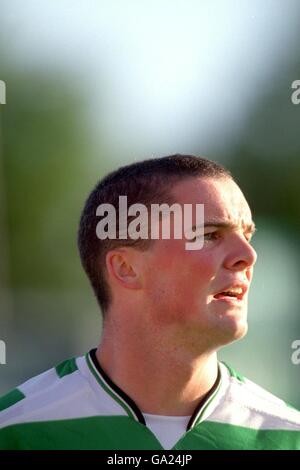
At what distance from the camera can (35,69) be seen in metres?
6.20

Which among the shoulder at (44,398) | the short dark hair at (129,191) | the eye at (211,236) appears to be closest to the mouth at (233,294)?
the eye at (211,236)

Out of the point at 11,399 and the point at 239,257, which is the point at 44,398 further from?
the point at 239,257

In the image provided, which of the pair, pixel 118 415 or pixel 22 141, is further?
pixel 22 141

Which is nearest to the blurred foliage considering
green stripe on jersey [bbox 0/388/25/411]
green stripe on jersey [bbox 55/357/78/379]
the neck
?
green stripe on jersey [bbox 55/357/78/379]

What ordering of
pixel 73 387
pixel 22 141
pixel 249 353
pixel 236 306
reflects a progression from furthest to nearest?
pixel 22 141 → pixel 249 353 → pixel 73 387 → pixel 236 306

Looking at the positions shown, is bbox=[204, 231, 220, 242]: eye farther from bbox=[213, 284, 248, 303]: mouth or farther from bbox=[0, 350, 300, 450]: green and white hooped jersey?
bbox=[0, 350, 300, 450]: green and white hooped jersey

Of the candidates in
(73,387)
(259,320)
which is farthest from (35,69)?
(73,387)

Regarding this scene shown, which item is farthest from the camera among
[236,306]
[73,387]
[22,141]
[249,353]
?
[22,141]

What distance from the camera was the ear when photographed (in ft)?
7.84

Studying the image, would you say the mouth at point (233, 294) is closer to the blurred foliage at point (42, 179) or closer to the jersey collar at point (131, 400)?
the jersey collar at point (131, 400)

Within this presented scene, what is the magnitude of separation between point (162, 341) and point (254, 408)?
39 centimetres

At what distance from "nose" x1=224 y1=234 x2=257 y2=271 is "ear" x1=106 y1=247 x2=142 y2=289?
26 centimetres
